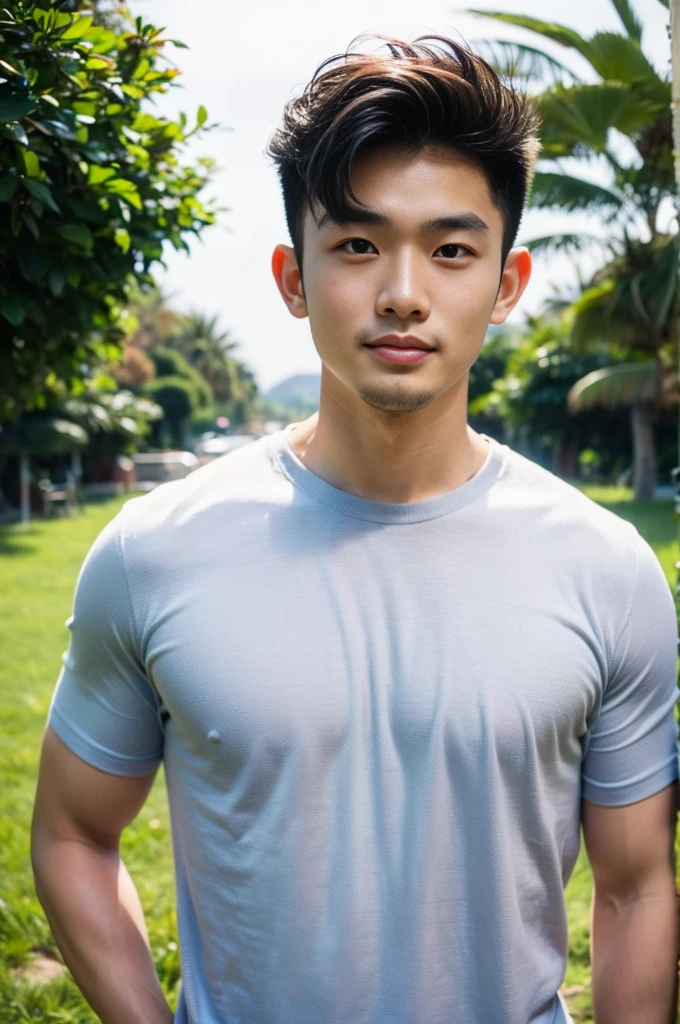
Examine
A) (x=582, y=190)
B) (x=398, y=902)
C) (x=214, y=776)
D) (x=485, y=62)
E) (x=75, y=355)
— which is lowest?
(x=398, y=902)

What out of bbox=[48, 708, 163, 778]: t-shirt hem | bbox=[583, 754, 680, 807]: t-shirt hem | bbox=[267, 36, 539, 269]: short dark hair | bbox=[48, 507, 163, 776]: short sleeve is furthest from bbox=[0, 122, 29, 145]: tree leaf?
bbox=[583, 754, 680, 807]: t-shirt hem

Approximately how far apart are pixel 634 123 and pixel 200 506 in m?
11.4

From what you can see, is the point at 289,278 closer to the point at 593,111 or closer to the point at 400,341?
the point at 400,341

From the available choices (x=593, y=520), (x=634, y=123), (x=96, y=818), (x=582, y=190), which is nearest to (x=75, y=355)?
(x=96, y=818)

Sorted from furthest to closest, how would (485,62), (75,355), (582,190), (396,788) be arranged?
(582,190) → (75,355) → (485,62) → (396,788)

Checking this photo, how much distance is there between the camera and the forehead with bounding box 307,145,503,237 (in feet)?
5.14

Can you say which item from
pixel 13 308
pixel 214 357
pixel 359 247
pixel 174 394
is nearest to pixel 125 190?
pixel 13 308

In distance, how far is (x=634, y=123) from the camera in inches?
457

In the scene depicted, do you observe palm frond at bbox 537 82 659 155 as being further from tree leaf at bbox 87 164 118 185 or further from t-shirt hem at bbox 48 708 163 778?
t-shirt hem at bbox 48 708 163 778

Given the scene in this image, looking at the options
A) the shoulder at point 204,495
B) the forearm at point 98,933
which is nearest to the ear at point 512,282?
the shoulder at point 204,495

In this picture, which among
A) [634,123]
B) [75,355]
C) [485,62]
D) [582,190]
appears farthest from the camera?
[582,190]

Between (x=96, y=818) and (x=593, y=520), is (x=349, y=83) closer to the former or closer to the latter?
(x=593, y=520)

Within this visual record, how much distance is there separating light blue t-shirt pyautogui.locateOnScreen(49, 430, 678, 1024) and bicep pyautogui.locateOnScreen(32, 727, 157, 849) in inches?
1.3

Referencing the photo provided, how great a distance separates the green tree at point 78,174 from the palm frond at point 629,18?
10363 millimetres
